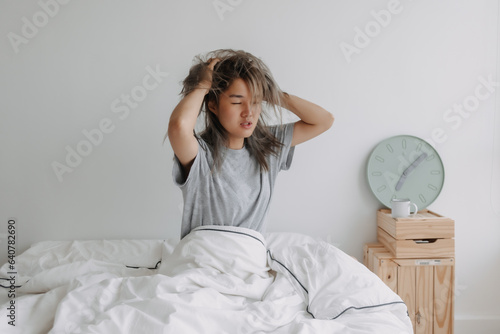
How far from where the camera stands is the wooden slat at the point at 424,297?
185 cm

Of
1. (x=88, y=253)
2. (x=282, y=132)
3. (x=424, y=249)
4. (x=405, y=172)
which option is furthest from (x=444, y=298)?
(x=88, y=253)

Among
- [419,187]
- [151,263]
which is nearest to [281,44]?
[419,187]

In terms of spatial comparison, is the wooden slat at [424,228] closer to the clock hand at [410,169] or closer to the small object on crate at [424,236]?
the small object on crate at [424,236]

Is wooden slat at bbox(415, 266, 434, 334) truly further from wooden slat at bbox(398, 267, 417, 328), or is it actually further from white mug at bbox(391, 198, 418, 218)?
white mug at bbox(391, 198, 418, 218)

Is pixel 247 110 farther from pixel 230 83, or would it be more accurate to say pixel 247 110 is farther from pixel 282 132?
pixel 282 132

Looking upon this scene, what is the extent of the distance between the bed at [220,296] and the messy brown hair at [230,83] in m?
0.29

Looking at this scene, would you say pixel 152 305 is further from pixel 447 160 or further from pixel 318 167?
pixel 447 160

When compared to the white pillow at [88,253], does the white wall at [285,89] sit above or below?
above

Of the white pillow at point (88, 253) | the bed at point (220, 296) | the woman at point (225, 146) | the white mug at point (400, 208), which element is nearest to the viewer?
the bed at point (220, 296)

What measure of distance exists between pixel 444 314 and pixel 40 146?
6.26ft

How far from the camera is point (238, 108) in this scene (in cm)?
141

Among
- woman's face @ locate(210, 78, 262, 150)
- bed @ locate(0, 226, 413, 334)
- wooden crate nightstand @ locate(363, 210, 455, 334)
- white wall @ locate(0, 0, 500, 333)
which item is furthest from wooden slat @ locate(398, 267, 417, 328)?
woman's face @ locate(210, 78, 262, 150)

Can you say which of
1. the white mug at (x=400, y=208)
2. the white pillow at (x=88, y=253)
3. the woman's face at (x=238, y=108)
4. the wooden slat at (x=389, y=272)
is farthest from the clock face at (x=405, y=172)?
the white pillow at (x=88, y=253)

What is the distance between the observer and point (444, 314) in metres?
1.87
